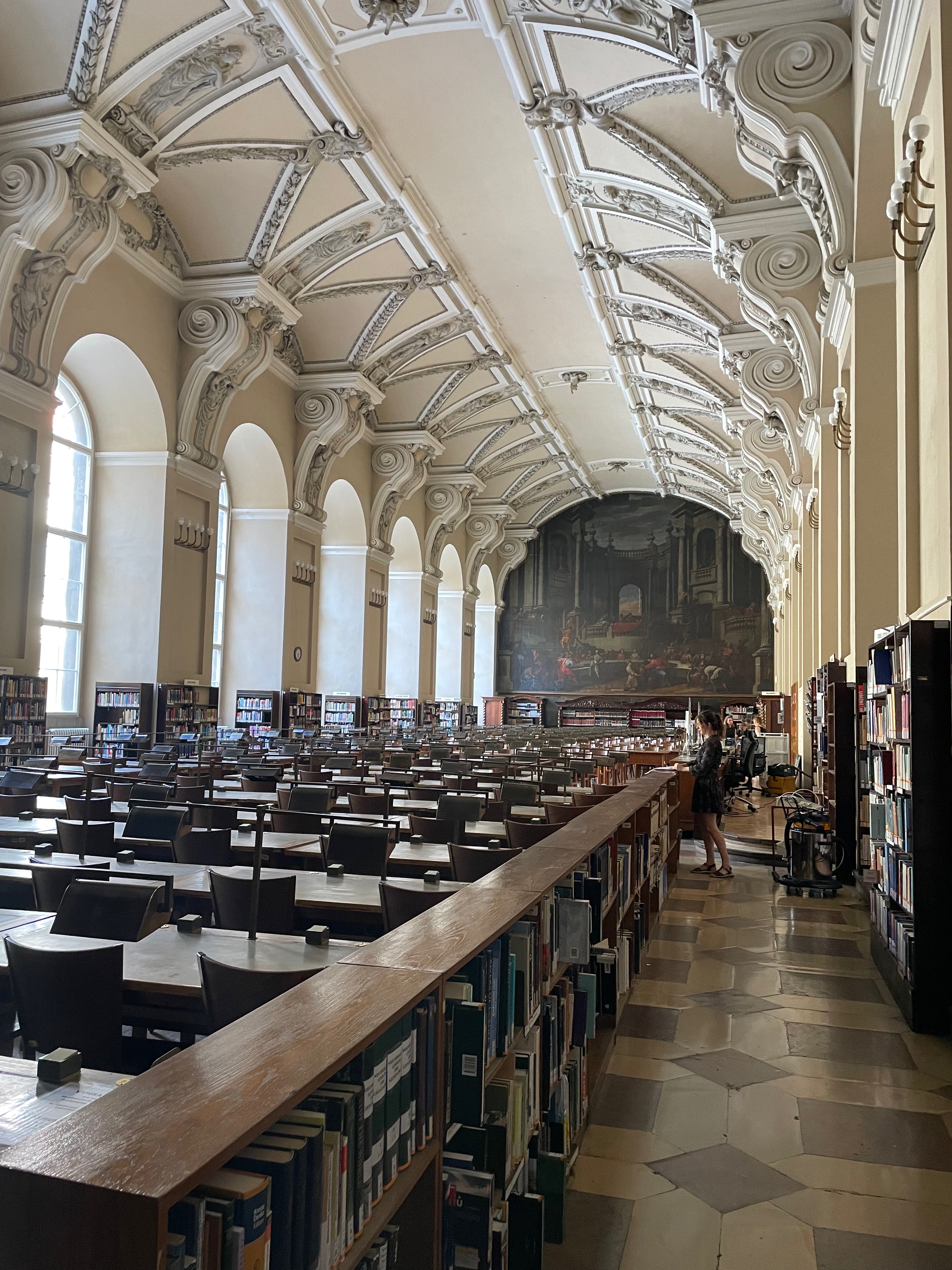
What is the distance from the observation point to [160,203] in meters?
13.4

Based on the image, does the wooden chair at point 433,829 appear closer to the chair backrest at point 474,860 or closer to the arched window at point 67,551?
the chair backrest at point 474,860

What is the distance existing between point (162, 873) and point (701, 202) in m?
10.2

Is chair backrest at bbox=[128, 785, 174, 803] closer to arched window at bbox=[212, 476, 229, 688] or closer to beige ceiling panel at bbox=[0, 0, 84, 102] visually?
beige ceiling panel at bbox=[0, 0, 84, 102]

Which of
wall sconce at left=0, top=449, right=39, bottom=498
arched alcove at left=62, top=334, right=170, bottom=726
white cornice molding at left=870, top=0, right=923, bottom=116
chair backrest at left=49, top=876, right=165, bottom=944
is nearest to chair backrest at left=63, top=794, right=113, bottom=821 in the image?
chair backrest at left=49, top=876, right=165, bottom=944

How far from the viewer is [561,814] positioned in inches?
239

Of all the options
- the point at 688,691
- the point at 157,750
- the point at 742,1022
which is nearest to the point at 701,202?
the point at 157,750

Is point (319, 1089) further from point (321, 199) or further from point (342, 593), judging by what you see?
point (342, 593)

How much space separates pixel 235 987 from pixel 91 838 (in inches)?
116

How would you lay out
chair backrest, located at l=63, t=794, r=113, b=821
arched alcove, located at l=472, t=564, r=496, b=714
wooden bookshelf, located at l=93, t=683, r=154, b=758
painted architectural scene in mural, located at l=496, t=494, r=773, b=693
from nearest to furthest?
chair backrest, located at l=63, t=794, r=113, b=821, wooden bookshelf, located at l=93, t=683, r=154, b=758, painted architectural scene in mural, located at l=496, t=494, r=773, b=693, arched alcove, located at l=472, t=564, r=496, b=714

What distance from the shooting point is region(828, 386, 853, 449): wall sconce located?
8594 millimetres

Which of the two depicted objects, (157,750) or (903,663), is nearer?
(903,663)

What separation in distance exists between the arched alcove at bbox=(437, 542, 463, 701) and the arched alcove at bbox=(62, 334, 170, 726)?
16249 millimetres

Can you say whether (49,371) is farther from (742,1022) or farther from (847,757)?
(742,1022)

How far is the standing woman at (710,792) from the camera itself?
835cm
